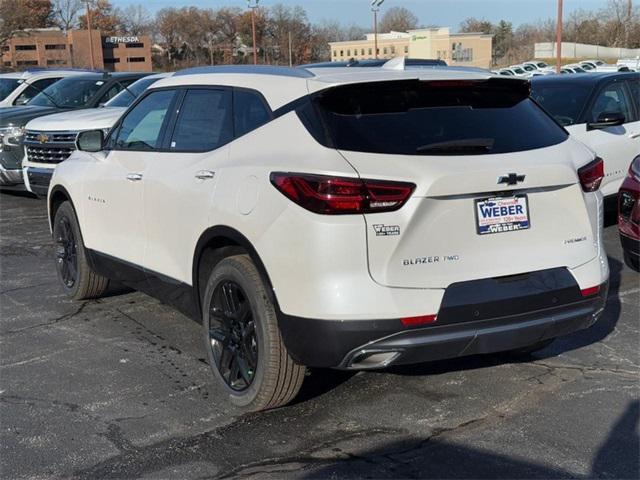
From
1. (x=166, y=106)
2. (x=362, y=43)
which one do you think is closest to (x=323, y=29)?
(x=362, y=43)

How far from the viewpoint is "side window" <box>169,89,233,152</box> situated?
450 cm

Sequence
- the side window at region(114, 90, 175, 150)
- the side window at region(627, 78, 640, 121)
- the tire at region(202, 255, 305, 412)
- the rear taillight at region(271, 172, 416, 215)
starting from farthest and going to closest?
the side window at region(627, 78, 640, 121) < the side window at region(114, 90, 175, 150) < the tire at region(202, 255, 305, 412) < the rear taillight at region(271, 172, 416, 215)

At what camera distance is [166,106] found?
520 centimetres

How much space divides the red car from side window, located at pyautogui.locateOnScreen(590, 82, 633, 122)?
8.28ft

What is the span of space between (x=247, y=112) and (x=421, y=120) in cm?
103

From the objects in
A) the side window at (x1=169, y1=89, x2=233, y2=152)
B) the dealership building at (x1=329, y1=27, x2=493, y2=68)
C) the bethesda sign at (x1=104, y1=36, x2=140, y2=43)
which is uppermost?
the bethesda sign at (x1=104, y1=36, x2=140, y2=43)

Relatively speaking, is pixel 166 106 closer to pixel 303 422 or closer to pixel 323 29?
pixel 303 422

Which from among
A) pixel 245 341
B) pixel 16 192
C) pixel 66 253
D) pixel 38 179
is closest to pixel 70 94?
pixel 16 192

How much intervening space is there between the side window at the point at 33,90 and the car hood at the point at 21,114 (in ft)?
7.72

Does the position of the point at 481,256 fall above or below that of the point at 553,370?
above

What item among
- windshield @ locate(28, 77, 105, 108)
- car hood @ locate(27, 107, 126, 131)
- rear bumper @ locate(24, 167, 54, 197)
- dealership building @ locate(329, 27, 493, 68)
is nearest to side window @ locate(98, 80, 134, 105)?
windshield @ locate(28, 77, 105, 108)

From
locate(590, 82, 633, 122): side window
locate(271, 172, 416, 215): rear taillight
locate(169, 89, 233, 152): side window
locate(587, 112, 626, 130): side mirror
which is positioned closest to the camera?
locate(271, 172, 416, 215): rear taillight

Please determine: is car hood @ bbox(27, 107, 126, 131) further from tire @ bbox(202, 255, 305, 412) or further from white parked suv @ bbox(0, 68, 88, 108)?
tire @ bbox(202, 255, 305, 412)

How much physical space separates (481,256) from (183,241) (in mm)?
1821
